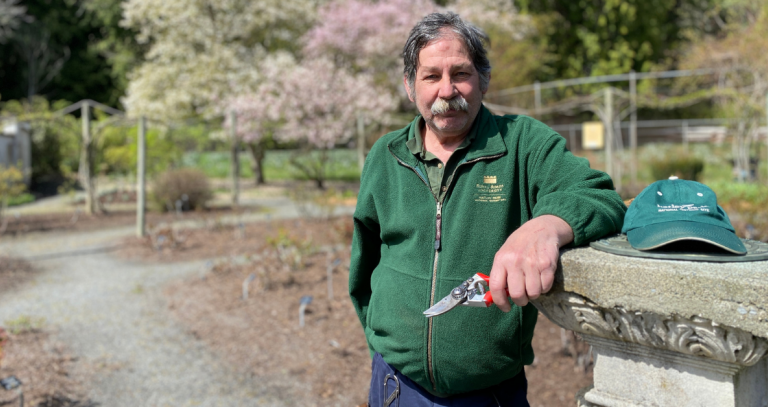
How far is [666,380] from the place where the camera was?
140 centimetres

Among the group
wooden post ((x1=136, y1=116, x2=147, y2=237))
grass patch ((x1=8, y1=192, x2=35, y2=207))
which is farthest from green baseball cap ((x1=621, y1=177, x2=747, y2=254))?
grass patch ((x1=8, y1=192, x2=35, y2=207))

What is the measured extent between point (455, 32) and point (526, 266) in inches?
28.9

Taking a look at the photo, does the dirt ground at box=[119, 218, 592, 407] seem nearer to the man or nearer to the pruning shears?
the man

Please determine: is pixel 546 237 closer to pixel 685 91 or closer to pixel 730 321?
pixel 730 321

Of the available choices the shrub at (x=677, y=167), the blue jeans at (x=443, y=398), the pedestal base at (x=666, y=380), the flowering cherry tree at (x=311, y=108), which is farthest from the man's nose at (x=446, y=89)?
the flowering cherry tree at (x=311, y=108)

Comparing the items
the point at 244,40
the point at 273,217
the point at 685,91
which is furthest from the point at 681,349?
the point at 685,91

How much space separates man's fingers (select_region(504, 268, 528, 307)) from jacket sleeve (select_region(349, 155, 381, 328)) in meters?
0.67

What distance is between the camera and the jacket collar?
1.71 metres

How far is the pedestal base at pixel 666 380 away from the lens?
1.33 metres

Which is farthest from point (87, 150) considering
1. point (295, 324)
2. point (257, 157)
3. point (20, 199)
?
point (295, 324)

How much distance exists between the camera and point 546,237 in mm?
1360

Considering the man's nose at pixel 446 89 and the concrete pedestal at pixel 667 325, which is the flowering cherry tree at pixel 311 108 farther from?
the concrete pedestal at pixel 667 325

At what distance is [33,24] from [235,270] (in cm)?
2864

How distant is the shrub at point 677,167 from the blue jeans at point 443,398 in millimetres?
13893
